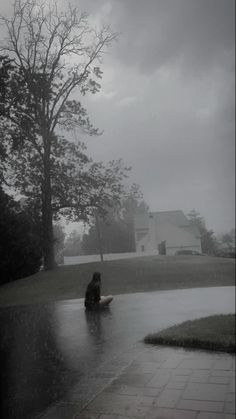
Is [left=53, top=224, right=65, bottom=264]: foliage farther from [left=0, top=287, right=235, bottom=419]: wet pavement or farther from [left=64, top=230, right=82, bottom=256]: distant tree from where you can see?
[left=0, top=287, right=235, bottom=419]: wet pavement

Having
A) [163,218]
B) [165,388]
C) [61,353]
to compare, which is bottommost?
[165,388]

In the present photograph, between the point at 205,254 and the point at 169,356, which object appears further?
the point at 169,356

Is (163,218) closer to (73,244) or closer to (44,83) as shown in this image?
(73,244)

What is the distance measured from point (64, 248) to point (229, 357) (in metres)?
3.32

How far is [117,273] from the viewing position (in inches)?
146

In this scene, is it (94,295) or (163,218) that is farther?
(163,218)

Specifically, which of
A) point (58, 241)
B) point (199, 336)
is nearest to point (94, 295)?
point (58, 241)

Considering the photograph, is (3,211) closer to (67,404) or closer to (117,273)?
(117,273)

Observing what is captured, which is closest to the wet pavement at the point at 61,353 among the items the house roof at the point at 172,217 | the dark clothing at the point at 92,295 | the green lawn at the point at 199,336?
the dark clothing at the point at 92,295

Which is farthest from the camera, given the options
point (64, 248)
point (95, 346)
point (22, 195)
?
point (95, 346)

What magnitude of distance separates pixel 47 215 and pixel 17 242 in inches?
15.2

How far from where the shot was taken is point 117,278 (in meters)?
3.75

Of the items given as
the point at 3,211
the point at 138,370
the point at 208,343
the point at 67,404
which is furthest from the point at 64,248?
the point at 208,343

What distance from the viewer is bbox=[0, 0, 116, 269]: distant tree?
260 cm
